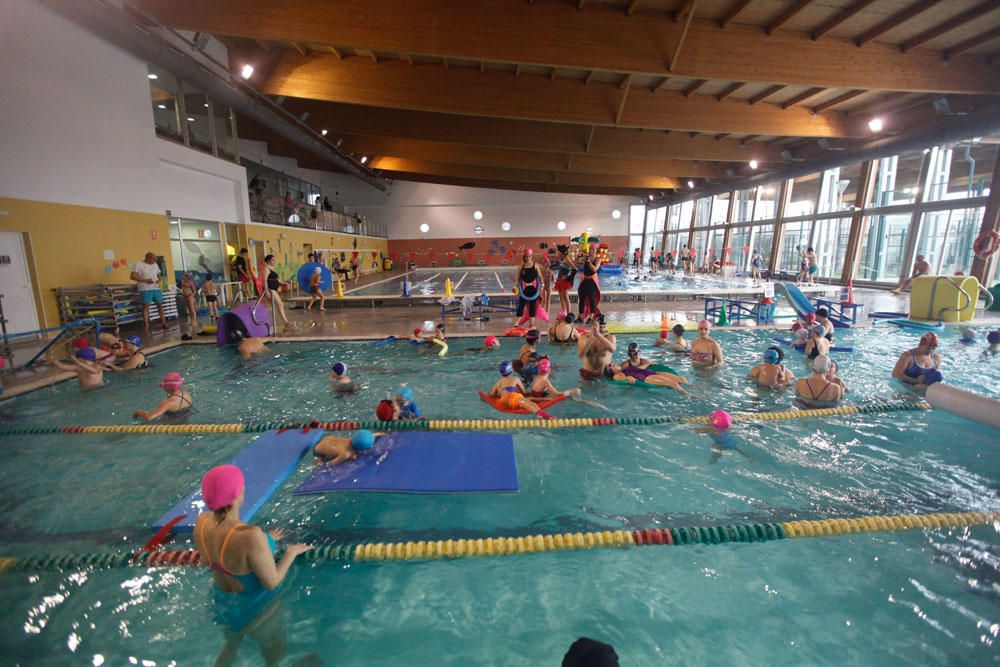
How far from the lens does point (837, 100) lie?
11.3 m

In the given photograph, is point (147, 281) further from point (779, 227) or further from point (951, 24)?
point (779, 227)

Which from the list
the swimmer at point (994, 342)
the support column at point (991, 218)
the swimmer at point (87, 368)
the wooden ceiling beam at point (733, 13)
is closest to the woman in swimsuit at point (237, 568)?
the swimmer at point (87, 368)

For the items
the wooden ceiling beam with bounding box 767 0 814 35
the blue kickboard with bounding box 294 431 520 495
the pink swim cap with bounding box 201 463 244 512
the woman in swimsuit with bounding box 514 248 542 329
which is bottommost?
the blue kickboard with bounding box 294 431 520 495

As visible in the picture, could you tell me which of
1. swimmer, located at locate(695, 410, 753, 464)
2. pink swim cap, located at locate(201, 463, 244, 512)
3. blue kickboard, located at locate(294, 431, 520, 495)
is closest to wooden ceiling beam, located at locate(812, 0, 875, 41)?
swimmer, located at locate(695, 410, 753, 464)

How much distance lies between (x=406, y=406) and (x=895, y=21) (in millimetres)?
9882

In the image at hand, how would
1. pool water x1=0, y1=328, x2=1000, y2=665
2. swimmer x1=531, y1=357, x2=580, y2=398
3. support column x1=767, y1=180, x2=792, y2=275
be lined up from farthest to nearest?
support column x1=767, y1=180, x2=792, y2=275 → swimmer x1=531, y1=357, x2=580, y2=398 → pool water x1=0, y1=328, x2=1000, y2=665

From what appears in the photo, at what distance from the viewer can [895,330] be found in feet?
28.5

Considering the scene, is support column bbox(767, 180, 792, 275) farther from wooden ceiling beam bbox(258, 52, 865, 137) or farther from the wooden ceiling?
wooden ceiling beam bbox(258, 52, 865, 137)

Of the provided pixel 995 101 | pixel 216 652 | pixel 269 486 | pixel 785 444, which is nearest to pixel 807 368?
pixel 785 444

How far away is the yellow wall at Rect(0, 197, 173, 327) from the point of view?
7.62 meters

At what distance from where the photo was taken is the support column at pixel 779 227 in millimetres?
18250

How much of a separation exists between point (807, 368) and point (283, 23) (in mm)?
9575

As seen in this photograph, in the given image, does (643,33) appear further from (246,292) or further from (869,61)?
(246,292)

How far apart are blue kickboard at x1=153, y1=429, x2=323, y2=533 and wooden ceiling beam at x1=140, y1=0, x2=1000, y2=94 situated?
21.1ft
